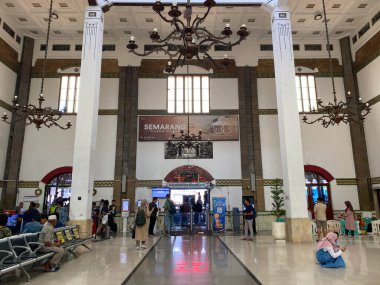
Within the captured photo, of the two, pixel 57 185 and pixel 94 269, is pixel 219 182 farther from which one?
pixel 94 269

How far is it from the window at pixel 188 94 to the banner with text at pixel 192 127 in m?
0.55

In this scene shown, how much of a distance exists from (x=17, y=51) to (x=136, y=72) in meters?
6.18

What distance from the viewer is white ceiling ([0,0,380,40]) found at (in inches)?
531

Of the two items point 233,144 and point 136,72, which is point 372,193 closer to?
point 233,144

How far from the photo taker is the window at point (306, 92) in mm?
16062

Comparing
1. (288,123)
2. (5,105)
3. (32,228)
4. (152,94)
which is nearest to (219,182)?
(152,94)

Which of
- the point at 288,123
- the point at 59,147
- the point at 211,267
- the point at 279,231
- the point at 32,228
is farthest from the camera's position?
the point at 59,147

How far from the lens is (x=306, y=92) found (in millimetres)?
16203

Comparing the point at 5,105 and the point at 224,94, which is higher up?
the point at 224,94

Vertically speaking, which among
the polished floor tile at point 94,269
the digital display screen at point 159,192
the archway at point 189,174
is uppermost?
the archway at point 189,174

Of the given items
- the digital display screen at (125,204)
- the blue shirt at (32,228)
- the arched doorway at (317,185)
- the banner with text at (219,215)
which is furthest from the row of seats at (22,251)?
the arched doorway at (317,185)

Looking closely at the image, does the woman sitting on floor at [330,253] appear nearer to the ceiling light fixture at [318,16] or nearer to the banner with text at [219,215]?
the banner with text at [219,215]

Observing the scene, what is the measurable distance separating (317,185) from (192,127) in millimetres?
7096

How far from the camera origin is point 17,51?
50.7 ft
